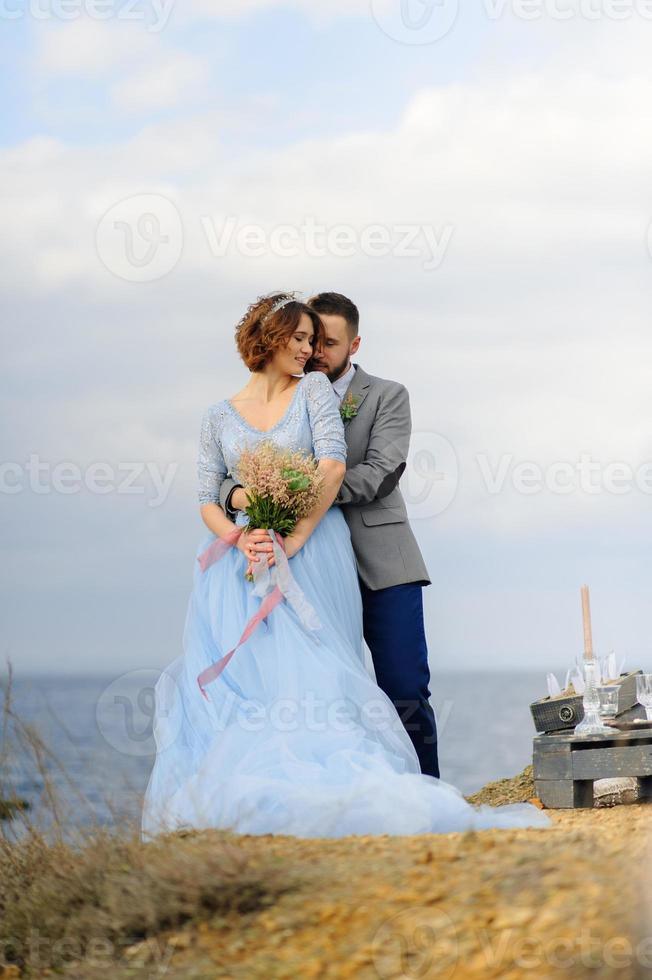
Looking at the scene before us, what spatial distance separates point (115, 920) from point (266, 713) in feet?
5.71

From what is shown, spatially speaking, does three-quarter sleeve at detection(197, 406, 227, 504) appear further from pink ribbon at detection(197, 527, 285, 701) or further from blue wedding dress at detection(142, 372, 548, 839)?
pink ribbon at detection(197, 527, 285, 701)

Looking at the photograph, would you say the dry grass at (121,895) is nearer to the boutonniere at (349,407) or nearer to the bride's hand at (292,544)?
the bride's hand at (292,544)

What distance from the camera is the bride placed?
175 inches

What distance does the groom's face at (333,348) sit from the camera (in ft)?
19.8

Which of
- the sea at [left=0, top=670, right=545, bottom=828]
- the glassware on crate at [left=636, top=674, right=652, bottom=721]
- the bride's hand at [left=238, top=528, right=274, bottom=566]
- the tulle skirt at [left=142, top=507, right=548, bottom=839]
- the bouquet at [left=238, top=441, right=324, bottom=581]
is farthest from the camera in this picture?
the glassware on crate at [left=636, top=674, right=652, bottom=721]

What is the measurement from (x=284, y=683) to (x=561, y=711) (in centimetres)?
210

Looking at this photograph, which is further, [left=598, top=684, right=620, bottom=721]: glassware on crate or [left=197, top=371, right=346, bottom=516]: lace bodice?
[left=598, top=684, right=620, bottom=721]: glassware on crate

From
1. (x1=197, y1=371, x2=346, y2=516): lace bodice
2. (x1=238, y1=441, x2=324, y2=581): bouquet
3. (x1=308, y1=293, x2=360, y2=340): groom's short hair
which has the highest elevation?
(x1=308, y1=293, x2=360, y2=340): groom's short hair

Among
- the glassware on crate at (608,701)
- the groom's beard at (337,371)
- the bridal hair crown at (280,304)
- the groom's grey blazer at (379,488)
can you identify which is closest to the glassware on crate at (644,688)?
the glassware on crate at (608,701)

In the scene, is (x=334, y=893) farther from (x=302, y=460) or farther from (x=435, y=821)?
(x=302, y=460)

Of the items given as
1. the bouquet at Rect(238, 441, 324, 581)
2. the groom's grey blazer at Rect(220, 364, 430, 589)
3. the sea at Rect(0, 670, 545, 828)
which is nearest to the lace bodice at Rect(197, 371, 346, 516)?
the bouquet at Rect(238, 441, 324, 581)

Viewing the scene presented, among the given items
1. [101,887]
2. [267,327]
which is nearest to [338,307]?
[267,327]

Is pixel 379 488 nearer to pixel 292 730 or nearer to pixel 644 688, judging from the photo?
pixel 292 730

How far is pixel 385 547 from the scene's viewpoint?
6051 millimetres
